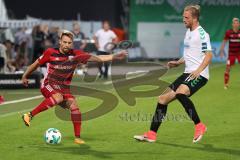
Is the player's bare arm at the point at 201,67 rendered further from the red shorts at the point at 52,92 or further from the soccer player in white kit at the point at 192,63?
the red shorts at the point at 52,92

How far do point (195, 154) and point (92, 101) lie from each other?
882 centimetres

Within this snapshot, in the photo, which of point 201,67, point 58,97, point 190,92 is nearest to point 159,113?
point 190,92

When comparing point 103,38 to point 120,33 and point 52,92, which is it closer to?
point 120,33

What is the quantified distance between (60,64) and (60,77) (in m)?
0.25

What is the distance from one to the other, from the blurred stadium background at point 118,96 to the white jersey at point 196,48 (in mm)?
1390

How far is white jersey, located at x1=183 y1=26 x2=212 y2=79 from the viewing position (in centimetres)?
1296

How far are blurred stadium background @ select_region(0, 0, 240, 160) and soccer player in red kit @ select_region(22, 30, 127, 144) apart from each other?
507 millimetres

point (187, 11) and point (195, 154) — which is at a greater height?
point (187, 11)

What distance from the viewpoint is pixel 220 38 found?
1652 inches

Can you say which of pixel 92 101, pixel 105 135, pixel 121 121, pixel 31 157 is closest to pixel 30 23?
pixel 92 101

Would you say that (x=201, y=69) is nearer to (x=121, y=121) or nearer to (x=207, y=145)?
(x=207, y=145)

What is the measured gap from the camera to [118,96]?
22031mm

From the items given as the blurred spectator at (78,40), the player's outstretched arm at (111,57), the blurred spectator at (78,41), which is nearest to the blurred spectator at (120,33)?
the blurred spectator at (78,40)

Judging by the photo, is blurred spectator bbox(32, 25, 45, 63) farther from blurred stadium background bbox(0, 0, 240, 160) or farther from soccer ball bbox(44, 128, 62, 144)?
soccer ball bbox(44, 128, 62, 144)
